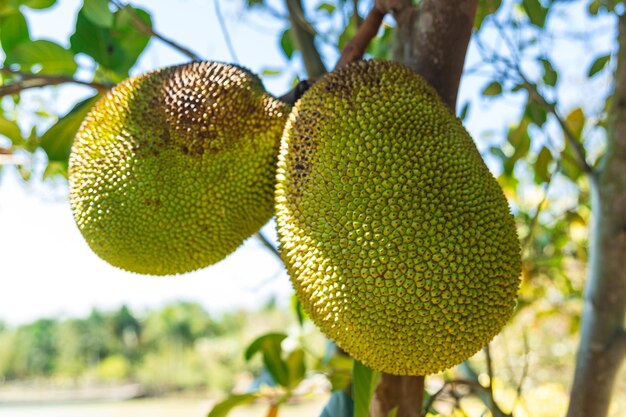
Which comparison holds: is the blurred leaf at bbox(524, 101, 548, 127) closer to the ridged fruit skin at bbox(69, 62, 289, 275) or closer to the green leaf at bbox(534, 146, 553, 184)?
the green leaf at bbox(534, 146, 553, 184)

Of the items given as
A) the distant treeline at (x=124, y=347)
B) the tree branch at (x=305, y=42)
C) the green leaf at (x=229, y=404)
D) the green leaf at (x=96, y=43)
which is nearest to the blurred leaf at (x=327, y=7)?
the tree branch at (x=305, y=42)

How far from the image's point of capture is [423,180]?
0.68m

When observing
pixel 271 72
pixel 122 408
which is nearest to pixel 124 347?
pixel 122 408

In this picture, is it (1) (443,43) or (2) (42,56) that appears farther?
(2) (42,56)

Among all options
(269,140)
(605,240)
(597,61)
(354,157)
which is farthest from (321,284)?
(597,61)

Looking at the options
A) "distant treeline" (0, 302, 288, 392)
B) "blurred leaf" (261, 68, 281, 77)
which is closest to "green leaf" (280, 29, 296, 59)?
"blurred leaf" (261, 68, 281, 77)

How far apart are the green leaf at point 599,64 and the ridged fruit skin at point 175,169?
0.95 meters

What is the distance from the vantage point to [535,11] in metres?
1.18

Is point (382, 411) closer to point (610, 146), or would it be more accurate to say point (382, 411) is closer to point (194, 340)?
point (610, 146)

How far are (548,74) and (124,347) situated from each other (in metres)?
16.0

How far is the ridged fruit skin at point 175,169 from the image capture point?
802 mm

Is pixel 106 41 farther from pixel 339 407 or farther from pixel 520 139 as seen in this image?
pixel 520 139

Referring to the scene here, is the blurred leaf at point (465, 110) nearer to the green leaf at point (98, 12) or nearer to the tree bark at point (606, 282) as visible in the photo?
the tree bark at point (606, 282)

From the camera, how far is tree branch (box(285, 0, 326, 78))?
A: 1144 millimetres
